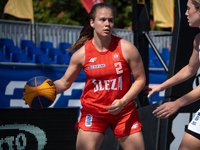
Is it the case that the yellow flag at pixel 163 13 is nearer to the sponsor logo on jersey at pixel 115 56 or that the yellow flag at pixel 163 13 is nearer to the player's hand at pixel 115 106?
the sponsor logo on jersey at pixel 115 56

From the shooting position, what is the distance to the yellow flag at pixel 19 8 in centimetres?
1059

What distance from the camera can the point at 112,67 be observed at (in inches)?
107

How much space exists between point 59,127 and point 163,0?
41.0 feet

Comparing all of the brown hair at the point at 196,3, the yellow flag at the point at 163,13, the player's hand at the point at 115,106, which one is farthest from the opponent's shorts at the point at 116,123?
the yellow flag at the point at 163,13

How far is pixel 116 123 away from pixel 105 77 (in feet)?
1.67

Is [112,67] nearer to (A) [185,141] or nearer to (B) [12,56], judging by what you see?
(A) [185,141]

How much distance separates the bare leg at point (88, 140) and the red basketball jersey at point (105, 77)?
0.24m

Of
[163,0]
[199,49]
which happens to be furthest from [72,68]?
[163,0]

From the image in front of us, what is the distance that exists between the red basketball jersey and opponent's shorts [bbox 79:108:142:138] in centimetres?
7

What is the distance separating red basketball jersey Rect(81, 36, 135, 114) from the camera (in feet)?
8.93

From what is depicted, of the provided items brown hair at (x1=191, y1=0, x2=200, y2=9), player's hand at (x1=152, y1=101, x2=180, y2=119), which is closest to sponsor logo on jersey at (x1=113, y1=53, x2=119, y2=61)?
player's hand at (x1=152, y1=101, x2=180, y2=119)

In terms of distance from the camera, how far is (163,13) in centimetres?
1426

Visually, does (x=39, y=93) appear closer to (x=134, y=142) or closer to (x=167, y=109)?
(x=134, y=142)

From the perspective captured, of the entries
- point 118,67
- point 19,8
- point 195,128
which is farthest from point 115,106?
point 19,8
